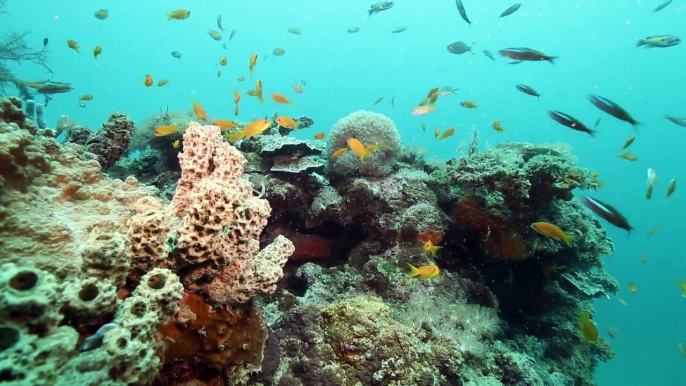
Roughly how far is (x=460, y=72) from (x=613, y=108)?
127 m

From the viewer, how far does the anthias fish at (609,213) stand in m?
4.61

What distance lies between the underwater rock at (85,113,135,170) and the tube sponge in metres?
3.40

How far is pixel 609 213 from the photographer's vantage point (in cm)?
464

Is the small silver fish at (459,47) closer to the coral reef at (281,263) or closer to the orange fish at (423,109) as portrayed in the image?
the orange fish at (423,109)

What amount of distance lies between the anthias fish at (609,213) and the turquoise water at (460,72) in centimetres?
5089

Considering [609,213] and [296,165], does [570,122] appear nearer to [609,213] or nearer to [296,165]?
[609,213]

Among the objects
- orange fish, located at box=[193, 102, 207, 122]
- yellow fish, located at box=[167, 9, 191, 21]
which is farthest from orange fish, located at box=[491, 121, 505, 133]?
yellow fish, located at box=[167, 9, 191, 21]

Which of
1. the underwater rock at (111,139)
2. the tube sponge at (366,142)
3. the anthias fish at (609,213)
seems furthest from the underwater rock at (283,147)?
the anthias fish at (609,213)

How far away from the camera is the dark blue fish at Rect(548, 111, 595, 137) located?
5055 millimetres

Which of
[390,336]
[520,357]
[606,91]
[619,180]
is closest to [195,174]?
[390,336]

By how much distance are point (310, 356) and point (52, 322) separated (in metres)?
2.24

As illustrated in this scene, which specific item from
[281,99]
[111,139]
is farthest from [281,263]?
[281,99]

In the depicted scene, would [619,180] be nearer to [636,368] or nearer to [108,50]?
[636,368]

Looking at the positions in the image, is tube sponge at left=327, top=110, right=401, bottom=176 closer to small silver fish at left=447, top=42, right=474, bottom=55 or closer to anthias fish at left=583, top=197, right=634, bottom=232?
anthias fish at left=583, top=197, right=634, bottom=232
